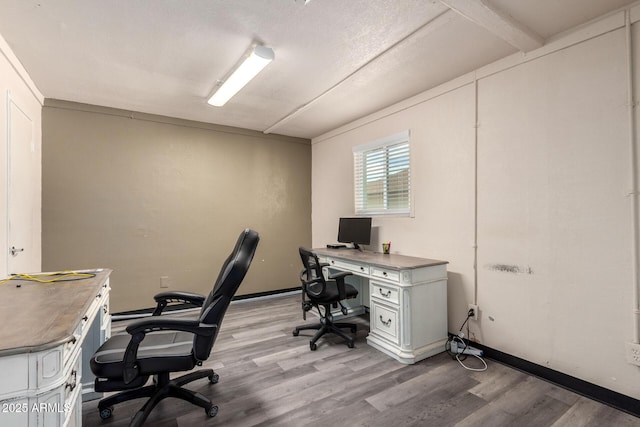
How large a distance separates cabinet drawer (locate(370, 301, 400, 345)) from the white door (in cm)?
323

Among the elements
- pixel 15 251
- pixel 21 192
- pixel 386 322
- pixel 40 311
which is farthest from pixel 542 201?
pixel 21 192

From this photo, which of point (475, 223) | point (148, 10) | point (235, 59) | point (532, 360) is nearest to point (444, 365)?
point (532, 360)

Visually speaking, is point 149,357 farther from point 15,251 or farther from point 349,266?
point 349,266

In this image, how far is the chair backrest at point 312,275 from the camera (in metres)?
2.85

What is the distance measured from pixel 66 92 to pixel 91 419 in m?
3.25

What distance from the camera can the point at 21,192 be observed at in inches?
105

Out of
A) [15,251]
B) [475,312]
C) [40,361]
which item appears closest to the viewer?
[40,361]

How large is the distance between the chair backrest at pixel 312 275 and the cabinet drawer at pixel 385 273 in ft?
1.73

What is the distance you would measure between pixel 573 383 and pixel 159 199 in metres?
4.67

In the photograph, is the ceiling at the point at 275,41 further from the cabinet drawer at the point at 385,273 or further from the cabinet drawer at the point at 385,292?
the cabinet drawer at the point at 385,292

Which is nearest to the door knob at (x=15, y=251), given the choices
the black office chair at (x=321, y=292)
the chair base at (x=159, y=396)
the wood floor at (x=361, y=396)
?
the wood floor at (x=361, y=396)

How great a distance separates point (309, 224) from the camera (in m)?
5.16

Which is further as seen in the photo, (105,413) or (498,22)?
(498,22)

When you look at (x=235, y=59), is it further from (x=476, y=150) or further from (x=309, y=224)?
(x=309, y=224)
